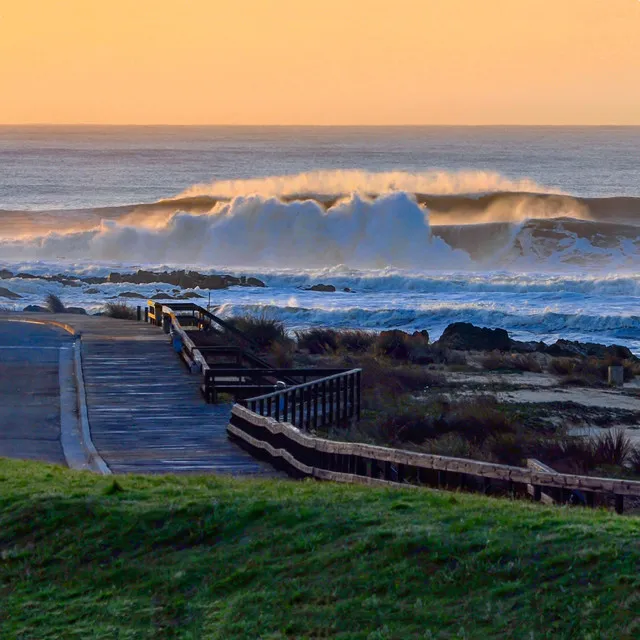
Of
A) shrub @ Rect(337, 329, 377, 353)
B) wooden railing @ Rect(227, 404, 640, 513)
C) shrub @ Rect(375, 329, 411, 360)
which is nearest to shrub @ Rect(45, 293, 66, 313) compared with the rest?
shrub @ Rect(337, 329, 377, 353)

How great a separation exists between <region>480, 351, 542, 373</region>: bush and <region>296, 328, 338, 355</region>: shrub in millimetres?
3776

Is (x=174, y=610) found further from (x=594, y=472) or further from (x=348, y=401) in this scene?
(x=348, y=401)

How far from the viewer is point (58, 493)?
9516mm

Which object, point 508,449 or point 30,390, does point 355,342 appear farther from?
point 508,449

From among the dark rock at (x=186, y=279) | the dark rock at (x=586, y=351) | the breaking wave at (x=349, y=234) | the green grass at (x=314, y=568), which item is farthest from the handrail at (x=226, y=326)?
the breaking wave at (x=349, y=234)

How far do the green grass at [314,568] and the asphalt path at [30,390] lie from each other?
21.2 ft

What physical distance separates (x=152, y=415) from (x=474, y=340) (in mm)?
16519

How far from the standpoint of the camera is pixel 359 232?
7444 centimetres

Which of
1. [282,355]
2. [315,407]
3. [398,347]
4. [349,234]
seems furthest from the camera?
[349,234]

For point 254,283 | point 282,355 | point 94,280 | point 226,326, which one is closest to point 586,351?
point 282,355

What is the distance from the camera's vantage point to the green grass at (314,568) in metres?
6.40

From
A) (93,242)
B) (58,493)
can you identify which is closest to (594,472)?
(58,493)

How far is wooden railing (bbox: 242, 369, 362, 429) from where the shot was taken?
16.6 m

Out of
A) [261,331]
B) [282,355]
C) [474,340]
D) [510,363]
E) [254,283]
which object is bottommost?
[254,283]
